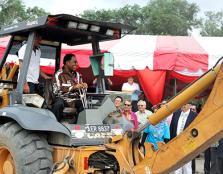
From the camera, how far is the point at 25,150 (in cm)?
531

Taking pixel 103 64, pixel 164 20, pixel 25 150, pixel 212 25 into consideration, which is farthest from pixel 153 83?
pixel 212 25

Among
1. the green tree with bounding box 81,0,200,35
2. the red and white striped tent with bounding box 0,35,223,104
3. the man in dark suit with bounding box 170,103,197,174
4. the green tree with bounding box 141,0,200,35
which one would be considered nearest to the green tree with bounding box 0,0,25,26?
the green tree with bounding box 81,0,200,35

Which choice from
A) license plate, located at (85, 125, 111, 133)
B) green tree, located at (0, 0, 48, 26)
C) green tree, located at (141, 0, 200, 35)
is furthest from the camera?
green tree, located at (141, 0, 200, 35)

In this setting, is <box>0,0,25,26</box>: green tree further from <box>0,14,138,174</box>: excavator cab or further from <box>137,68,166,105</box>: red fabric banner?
<box>0,14,138,174</box>: excavator cab

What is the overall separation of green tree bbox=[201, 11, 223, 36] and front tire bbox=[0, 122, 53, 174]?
55842mm

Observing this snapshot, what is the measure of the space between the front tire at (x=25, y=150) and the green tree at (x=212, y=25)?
55.8 m

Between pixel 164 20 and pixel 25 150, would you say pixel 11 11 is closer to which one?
pixel 164 20

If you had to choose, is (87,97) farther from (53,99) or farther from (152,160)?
(152,160)

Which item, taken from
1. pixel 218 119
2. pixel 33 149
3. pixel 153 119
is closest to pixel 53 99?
pixel 33 149

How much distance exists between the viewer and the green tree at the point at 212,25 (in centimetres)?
6052

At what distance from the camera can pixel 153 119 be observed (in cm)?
486

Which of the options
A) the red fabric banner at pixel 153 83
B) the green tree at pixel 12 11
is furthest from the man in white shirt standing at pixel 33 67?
the green tree at pixel 12 11

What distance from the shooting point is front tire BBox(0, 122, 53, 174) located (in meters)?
5.25

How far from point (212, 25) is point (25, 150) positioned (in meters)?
61.2
